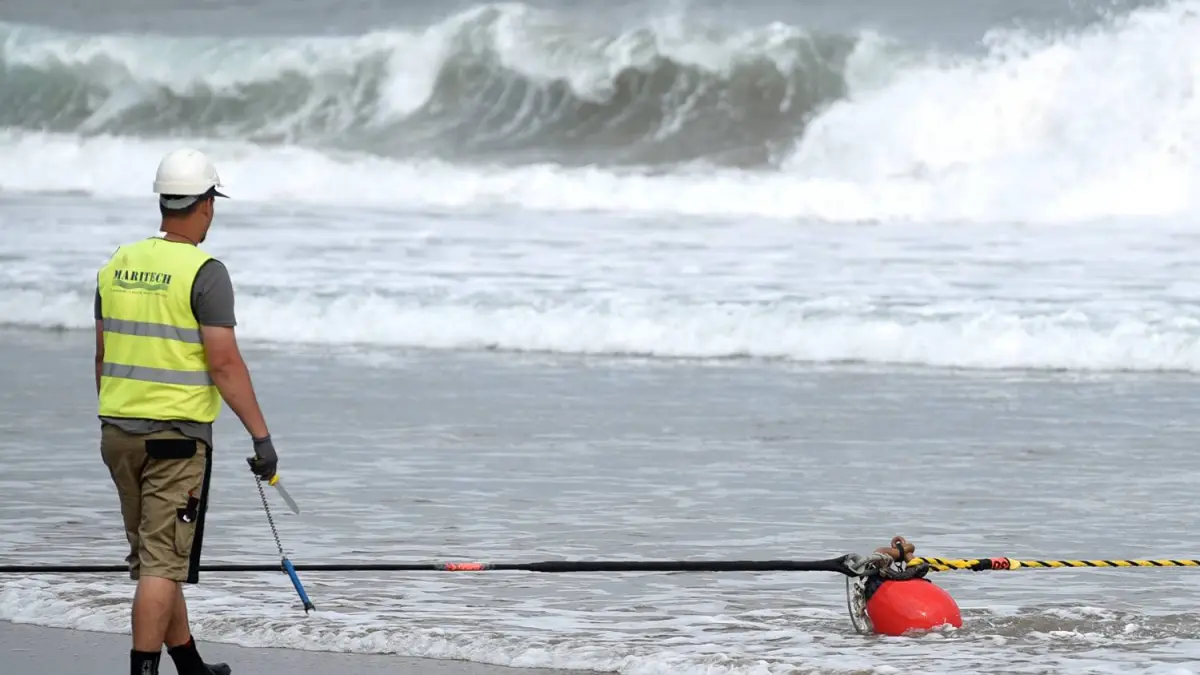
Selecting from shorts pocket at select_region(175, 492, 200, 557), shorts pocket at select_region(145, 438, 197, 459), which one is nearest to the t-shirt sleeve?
shorts pocket at select_region(145, 438, 197, 459)

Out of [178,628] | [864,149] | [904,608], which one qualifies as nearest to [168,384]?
[178,628]

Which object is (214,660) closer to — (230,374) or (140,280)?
(230,374)

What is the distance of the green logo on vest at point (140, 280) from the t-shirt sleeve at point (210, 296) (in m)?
0.08

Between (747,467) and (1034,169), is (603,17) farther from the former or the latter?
(747,467)

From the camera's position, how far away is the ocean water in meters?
6.28

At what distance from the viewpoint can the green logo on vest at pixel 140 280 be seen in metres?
4.71

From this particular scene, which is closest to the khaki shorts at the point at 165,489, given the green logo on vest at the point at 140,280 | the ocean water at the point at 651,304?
the green logo on vest at the point at 140,280

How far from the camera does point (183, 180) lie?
4789mm

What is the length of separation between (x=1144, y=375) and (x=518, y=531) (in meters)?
6.58

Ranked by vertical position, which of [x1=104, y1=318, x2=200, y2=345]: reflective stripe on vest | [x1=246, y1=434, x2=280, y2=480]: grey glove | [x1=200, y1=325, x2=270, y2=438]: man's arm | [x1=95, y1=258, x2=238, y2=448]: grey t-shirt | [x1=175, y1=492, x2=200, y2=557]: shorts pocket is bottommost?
[x1=175, y1=492, x2=200, y2=557]: shorts pocket

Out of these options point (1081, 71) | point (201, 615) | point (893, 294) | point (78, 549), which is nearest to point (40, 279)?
point (893, 294)

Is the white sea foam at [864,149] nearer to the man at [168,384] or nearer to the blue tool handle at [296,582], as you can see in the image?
the blue tool handle at [296,582]

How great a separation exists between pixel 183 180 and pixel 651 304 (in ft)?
34.3

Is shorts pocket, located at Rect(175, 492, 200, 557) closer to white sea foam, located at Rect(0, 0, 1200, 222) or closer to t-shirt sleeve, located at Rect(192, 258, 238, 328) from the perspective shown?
t-shirt sleeve, located at Rect(192, 258, 238, 328)
